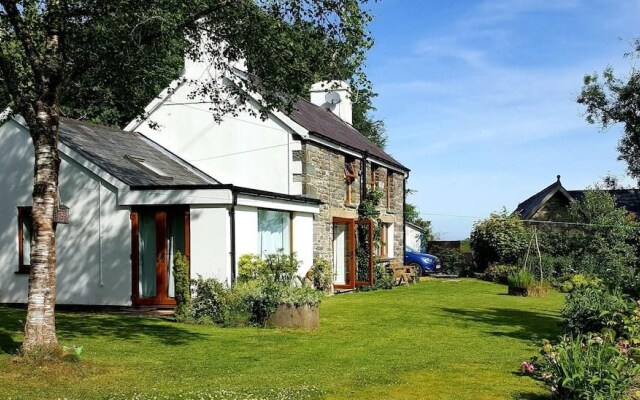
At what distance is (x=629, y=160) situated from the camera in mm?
39438

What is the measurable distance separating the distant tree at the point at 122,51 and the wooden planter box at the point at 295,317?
420 centimetres

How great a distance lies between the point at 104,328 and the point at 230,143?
9322 millimetres

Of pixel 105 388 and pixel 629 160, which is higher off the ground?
pixel 629 160

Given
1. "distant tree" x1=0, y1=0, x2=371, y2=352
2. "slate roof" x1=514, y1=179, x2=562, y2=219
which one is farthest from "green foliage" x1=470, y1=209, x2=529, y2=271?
"distant tree" x1=0, y1=0, x2=371, y2=352

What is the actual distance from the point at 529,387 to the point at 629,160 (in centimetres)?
3467

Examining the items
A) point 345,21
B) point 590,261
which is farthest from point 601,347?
point 590,261

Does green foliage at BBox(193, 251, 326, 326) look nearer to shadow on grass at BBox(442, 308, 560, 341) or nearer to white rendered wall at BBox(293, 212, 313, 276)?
shadow on grass at BBox(442, 308, 560, 341)

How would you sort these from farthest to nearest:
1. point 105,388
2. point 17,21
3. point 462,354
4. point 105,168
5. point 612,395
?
1. point 105,168
2. point 462,354
3. point 17,21
4. point 105,388
5. point 612,395

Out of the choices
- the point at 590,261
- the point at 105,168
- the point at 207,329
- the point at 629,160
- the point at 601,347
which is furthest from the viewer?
the point at 629,160

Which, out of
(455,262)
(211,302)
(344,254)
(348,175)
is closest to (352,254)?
(344,254)

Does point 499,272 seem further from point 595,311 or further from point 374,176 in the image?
point 595,311

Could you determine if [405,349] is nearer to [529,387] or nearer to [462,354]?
[462,354]

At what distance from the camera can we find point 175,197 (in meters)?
16.3

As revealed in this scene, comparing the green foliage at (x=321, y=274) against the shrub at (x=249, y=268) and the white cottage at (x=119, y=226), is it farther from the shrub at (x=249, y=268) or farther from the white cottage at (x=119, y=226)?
the shrub at (x=249, y=268)
